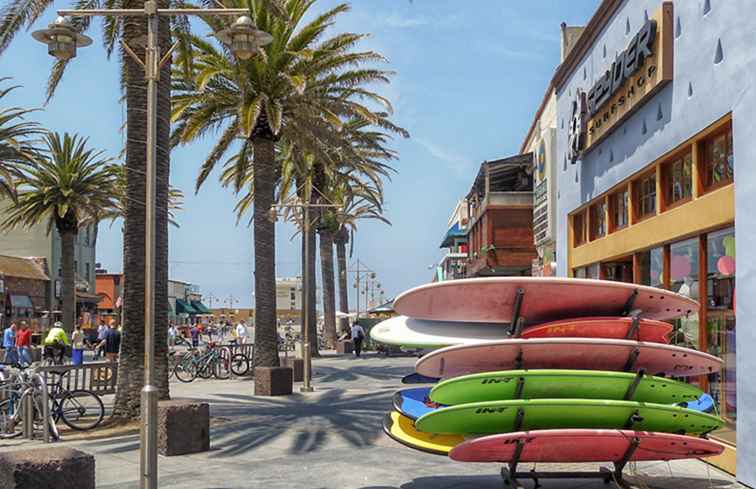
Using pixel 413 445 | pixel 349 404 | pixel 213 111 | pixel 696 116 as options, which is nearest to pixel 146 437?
pixel 413 445

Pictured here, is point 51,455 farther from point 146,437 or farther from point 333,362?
point 333,362

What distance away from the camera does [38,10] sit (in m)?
16.4

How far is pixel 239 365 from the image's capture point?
26203 millimetres

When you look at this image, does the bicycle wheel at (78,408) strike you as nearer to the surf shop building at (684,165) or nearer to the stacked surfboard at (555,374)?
the stacked surfboard at (555,374)

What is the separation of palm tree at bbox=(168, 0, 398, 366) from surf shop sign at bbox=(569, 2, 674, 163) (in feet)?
24.5

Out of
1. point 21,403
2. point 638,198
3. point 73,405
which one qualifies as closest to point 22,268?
point 73,405

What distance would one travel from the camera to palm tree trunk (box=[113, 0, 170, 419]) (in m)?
14.2

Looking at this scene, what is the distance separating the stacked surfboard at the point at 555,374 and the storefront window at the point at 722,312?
1.93m

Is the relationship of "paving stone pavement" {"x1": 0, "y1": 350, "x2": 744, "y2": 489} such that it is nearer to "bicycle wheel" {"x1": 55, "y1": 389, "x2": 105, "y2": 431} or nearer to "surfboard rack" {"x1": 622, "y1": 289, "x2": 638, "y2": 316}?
"bicycle wheel" {"x1": 55, "y1": 389, "x2": 105, "y2": 431}

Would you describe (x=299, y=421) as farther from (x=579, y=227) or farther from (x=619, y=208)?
(x=579, y=227)

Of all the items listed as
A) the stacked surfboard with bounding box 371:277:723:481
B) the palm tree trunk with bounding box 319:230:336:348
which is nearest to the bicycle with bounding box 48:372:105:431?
the stacked surfboard with bounding box 371:277:723:481

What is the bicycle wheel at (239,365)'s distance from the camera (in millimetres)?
26156

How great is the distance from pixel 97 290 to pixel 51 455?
271 ft

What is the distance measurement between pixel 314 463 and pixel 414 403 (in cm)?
234
